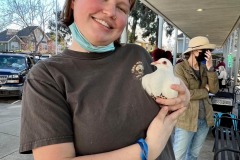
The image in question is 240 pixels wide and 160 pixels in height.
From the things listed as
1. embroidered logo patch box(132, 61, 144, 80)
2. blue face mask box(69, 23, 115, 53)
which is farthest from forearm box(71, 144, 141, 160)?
blue face mask box(69, 23, 115, 53)

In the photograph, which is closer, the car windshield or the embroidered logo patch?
the embroidered logo patch

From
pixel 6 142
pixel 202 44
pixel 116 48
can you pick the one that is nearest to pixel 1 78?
pixel 6 142

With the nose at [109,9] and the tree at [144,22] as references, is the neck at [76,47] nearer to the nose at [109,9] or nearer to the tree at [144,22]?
the nose at [109,9]

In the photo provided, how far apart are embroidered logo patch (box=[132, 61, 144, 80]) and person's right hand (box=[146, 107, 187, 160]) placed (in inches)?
6.8

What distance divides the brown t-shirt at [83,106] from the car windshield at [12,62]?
30.5 feet

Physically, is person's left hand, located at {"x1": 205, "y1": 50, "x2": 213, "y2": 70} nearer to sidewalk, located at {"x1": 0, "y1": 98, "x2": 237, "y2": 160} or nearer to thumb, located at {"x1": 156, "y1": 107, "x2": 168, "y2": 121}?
sidewalk, located at {"x1": 0, "y1": 98, "x2": 237, "y2": 160}

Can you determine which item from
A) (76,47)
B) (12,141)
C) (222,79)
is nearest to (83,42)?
(76,47)

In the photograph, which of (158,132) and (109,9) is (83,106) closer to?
(158,132)

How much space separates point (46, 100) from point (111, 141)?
257 millimetres

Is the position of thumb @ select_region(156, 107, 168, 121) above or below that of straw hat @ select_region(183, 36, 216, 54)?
below

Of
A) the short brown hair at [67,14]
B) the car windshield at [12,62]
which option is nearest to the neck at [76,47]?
the short brown hair at [67,14]

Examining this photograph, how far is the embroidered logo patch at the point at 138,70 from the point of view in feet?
3.17

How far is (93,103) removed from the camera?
818 millimetres

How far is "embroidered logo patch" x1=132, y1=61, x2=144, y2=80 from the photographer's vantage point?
0.96 metres
